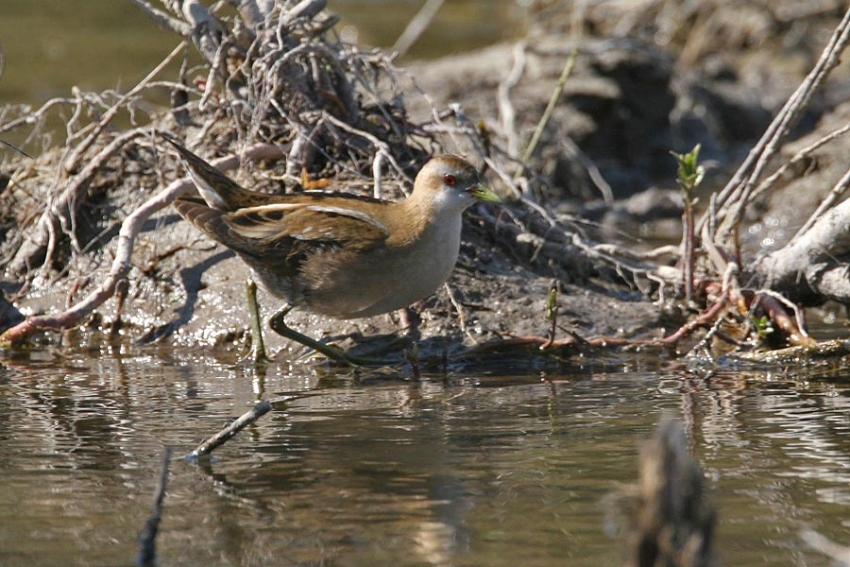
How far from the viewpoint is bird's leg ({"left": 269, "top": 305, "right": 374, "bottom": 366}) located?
19.7ft

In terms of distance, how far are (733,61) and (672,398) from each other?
9817 mm

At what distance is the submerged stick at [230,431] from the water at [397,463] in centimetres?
5

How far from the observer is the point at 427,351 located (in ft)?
20.2

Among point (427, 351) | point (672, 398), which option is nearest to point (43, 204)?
point (427, 351)

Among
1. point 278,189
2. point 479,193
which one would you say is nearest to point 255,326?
point 278,189

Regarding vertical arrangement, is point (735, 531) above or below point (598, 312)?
below

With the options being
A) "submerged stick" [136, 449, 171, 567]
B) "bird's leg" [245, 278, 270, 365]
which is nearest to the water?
"submerged stick" [136, 449, 171, 567]

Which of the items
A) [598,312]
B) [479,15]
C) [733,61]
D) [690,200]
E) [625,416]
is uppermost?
[479,15]

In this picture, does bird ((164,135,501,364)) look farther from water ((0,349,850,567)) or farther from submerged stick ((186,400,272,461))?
submerged stick ((186,400,272,461))

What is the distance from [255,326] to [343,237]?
82 centimetres

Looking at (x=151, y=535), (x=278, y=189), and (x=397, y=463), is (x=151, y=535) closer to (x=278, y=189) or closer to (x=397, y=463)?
(x=397, y=463)

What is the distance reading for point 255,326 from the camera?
6238 millimetres

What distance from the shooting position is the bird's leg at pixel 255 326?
6.22m

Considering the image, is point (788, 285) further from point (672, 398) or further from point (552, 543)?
point (552, 543)
